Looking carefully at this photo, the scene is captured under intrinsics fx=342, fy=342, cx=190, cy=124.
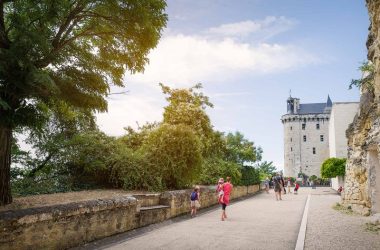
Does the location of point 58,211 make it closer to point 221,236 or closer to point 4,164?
point 4,164

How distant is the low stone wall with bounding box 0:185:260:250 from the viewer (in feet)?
19.5

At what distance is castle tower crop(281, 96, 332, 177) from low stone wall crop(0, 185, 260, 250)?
77977 mm

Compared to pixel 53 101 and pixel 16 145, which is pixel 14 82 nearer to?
pixel 53 101

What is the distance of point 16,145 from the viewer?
1190 cm

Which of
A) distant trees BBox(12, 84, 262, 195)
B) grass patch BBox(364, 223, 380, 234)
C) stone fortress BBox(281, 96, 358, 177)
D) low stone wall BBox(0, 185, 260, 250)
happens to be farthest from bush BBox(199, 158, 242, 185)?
stone fortress BBox(281, 96, 358, 177)

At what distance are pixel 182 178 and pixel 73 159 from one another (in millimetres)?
4607

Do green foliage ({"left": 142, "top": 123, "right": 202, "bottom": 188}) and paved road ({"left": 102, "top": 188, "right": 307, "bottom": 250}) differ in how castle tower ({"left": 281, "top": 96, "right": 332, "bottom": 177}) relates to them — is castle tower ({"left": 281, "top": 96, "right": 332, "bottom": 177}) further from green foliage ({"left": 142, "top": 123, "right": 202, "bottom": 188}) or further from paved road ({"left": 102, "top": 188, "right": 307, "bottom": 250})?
paved road ({"left": 102, "top": 188, "right": 307, "bottom": 250})

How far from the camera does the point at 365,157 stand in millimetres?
14109

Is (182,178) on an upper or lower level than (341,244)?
upper

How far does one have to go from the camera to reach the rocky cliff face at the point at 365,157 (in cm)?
1267

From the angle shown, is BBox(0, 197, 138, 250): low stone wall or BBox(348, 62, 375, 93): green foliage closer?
BBox(0, 197, 138, 250): low stone wall

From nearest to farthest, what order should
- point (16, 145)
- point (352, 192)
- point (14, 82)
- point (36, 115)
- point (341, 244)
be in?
point (14, 82) → point (36, 115) → point (341, 244) → point (16, 145) → point (352, 192)

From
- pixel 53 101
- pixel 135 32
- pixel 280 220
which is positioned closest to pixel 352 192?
pixel 280 220

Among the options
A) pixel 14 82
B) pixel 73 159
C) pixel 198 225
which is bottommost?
pixel 198 225
